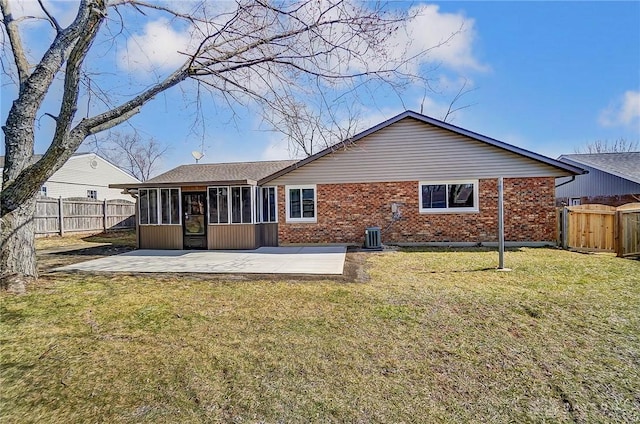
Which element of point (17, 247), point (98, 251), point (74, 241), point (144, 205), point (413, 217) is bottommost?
point (98, 251)

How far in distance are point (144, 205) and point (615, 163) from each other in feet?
101

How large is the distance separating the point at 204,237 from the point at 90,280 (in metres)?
5.41

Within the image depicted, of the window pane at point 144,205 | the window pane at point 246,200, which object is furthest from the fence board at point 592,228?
the window pane at point 144,205

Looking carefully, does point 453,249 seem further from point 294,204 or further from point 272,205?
point 272,205

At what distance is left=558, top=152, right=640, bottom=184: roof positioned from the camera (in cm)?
2194

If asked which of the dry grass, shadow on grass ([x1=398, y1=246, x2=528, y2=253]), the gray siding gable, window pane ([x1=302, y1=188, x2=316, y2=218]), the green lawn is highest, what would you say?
the gray siding gable

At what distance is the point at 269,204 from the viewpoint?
511 inches

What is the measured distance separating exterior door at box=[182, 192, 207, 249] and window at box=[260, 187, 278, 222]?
2207 mm

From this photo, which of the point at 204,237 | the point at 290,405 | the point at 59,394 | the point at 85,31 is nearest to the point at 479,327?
the point at 290,405

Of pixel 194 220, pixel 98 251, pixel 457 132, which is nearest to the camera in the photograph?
pixel 457 132

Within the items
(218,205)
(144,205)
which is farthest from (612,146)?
(144,205)

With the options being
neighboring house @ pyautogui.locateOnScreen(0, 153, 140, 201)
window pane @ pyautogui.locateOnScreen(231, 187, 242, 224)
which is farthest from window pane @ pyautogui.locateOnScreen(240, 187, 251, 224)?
neighboring house @ pyautogui.locateOnScreen(0, 153, 140, 201)

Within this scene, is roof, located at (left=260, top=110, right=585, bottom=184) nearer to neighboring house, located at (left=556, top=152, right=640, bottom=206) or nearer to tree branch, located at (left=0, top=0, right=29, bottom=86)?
tree branch, located at (left=0, top=0, right=29, bottom=86)

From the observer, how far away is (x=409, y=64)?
18.6ft
